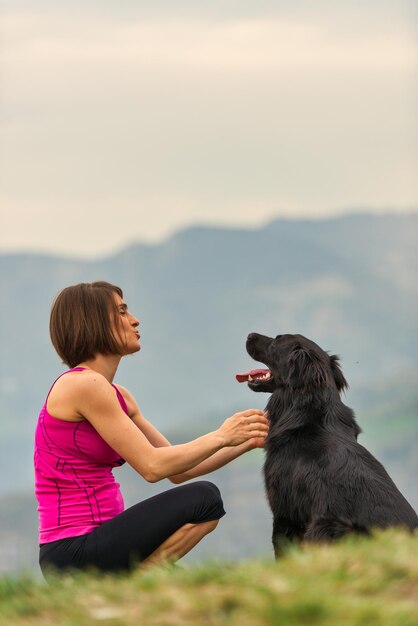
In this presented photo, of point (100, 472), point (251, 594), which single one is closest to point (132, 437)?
point (100, 472)

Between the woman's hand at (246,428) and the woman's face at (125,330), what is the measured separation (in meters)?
0.59

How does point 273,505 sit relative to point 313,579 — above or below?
above

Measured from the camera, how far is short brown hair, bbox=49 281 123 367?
5.34 metres

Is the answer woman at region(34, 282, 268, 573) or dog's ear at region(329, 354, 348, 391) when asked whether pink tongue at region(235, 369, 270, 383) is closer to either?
dog's ear at region(329, 354, 348, 391)

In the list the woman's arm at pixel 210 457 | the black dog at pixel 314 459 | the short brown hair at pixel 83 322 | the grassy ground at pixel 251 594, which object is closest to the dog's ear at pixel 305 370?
the black dog at pixel 314 459

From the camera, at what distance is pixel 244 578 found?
3566mm

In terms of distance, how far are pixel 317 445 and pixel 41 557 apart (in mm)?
1455

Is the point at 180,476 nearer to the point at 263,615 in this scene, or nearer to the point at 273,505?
the point at 273,505

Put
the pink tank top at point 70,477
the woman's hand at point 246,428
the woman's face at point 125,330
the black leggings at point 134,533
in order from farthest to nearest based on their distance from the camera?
the woman's face at point 125,330
the woman's hand at point 246,428
the pink tank top at point 70,477
the black leggings at point 134,533

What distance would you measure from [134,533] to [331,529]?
903 millimetres

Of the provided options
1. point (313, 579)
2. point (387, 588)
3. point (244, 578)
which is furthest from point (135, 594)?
point (387, 588)

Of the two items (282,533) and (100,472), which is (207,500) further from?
(282,533)

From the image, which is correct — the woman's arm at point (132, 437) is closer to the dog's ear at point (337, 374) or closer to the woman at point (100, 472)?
the woman at point (100, 472)

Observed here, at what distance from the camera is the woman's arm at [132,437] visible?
5121mm
